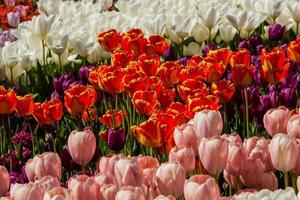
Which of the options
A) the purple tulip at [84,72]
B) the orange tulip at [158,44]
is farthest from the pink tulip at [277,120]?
the purple tulip at [84,72]

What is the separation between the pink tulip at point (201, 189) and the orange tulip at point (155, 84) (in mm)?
1535

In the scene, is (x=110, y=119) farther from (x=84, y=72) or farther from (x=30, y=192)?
(x=30, y=192)

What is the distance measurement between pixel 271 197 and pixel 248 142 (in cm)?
81

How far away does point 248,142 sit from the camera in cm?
316

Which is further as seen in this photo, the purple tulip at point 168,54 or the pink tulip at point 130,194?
the purple tulip at point 168,54

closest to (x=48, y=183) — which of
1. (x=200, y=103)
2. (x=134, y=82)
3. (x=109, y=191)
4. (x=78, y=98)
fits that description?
(x=109, y=191)

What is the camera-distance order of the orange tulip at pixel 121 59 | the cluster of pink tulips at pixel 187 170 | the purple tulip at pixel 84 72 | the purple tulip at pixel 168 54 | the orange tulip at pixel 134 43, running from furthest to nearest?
1. the purple tulip at pixel 168 54
2. the purple tulip at pixel 84 72
3. the orange tulip at pixel 134 43
4. the orange tulip at pixel 121 59
5. the cluster of pink tulips at pixel 187 170

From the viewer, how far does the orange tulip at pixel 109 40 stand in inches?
212

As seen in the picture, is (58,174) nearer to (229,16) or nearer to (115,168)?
(115,168)

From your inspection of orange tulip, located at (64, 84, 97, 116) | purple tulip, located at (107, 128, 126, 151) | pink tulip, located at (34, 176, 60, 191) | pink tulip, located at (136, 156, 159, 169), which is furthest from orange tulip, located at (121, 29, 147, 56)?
pink tulip, located at (34, 176, 60, 191)

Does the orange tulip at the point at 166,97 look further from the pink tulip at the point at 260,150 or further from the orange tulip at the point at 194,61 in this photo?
the pink tulip at the point at 260,150

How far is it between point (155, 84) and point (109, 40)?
1.29 metres

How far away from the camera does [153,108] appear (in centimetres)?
397

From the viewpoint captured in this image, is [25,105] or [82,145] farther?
[25,105]
